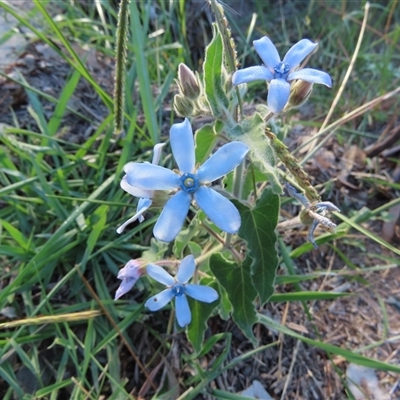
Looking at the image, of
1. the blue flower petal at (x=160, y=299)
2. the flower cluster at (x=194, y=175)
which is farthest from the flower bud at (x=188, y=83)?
the blue flower petal at (x=160, y=299)

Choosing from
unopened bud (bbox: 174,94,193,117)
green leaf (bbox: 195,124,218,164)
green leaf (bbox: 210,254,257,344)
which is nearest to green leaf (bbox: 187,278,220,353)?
green leaf (bbox: 210,254,257,344)

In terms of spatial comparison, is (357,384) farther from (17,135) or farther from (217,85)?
(17,135)

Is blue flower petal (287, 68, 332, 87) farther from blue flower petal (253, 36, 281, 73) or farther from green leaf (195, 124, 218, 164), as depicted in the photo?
green leaf (195, 124, 218, 164)

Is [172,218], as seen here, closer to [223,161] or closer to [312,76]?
[223,161]

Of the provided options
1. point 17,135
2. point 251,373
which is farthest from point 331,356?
point 17,135

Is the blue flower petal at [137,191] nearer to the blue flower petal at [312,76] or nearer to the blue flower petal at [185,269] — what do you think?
the blue flower petal at [185,269]

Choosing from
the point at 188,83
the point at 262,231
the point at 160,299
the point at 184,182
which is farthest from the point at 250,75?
the point at 160,299

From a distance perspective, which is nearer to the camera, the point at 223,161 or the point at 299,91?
the point at 223,161
